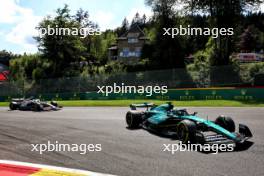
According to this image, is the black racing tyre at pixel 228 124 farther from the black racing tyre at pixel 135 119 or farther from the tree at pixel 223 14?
the tree at pixel 223 14

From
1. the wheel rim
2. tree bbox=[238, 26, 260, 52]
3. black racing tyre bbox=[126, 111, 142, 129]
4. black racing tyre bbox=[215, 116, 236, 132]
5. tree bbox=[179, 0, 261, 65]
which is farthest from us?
tree bbox=[238, 26, 260, 52]

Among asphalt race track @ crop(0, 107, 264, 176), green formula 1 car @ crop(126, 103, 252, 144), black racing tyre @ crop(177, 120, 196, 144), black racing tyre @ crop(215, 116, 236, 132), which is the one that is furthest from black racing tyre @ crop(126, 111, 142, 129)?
black racing tyre @ crop(215, 116, 236, 132)

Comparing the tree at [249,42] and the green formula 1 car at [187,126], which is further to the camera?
the tree at [249,42]

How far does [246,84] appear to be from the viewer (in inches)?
1209

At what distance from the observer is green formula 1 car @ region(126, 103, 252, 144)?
821 cm

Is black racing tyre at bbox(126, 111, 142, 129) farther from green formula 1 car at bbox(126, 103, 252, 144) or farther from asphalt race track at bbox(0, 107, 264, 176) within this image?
asphalt race track at bbox(0, 107, 264, 176)

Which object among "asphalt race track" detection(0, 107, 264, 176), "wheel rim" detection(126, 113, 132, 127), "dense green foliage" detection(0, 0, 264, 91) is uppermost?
"dense green foliage" detection(0, 0, 264, 91)

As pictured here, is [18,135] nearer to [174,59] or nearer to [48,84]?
[48,84]

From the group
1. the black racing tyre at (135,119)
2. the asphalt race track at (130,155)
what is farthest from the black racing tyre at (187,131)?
the black racing tyre at (135,119)

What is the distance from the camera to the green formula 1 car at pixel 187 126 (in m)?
8.21

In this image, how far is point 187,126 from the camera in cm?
851

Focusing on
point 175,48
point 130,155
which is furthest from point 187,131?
point 175,48

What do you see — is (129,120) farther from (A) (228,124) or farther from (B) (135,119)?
(A) (228,124)

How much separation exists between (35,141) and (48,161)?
2.69 m
